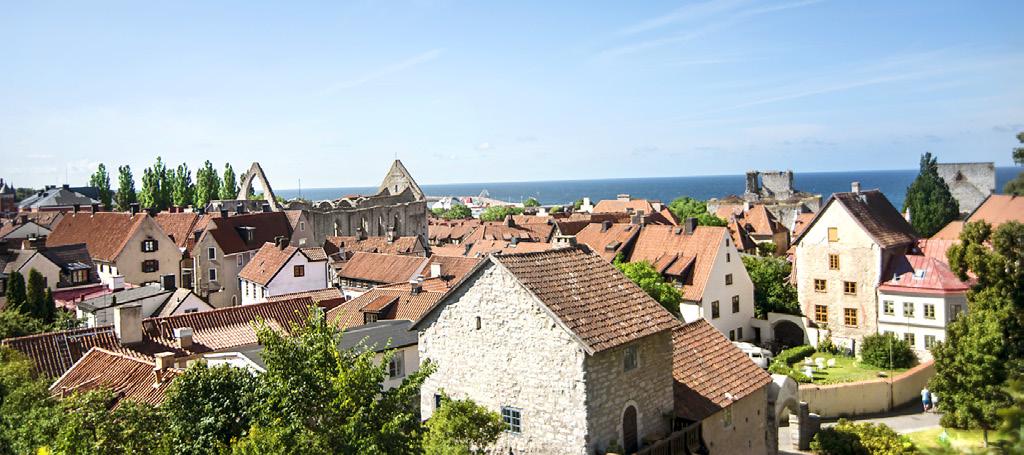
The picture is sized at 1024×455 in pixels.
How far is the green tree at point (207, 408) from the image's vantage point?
58.0ft

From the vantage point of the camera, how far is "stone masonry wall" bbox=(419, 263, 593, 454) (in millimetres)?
20688

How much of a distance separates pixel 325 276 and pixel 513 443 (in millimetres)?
34616

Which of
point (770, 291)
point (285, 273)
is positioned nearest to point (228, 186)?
point (285, 273)

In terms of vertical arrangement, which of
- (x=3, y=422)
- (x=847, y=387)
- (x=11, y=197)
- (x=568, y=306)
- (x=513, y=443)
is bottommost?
(x=847, y=387)

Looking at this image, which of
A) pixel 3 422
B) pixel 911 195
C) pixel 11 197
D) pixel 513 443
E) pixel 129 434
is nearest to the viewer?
pixel 129 434

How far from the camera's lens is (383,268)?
178 ft

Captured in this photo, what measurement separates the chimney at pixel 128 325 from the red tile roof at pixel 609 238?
30.0 meters

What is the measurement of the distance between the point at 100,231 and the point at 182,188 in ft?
185

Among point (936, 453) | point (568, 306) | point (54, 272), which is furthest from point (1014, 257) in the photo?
point (54, 272)

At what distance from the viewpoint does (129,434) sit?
1680 centimetres

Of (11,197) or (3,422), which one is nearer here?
(3,422)

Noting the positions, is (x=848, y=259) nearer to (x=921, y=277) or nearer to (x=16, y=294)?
(x=921, y=277)

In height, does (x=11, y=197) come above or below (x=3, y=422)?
above

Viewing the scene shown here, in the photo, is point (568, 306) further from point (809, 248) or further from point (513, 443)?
point (809, 248)
